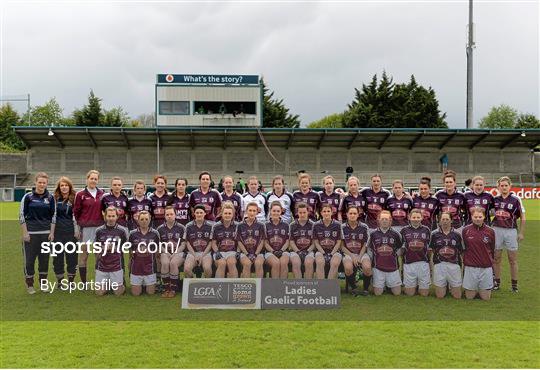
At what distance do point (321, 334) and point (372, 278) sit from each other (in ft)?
6.44

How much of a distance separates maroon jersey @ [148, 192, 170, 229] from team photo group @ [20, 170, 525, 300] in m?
0.02

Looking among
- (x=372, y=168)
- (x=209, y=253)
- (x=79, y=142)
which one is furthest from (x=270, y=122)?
(x=209, y=253)

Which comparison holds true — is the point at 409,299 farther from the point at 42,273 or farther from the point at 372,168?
the point at 372,168

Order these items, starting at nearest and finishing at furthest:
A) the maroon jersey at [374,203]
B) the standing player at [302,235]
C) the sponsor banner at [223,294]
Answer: the sponsor banner at [223,294], the standing player at [302,235], the maroon jersey at [374,203]

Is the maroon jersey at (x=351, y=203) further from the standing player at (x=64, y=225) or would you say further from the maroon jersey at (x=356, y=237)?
the standing player at (x=64, y=225)

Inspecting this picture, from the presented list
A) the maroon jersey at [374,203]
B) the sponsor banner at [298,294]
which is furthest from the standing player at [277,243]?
the maroon jersey at [374,203]

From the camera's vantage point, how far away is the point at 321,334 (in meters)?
4.61

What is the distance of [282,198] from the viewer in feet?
23.8

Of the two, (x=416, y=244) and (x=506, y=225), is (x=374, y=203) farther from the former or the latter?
(x=506, y=225)

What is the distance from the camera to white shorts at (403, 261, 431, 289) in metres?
6.19

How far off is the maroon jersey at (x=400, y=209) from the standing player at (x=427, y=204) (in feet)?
0.48

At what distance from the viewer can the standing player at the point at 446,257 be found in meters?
6.12

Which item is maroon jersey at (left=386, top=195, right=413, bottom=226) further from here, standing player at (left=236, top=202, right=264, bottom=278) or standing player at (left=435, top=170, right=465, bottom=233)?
standing player at (left=236, top=202, right=264, bottom=278)

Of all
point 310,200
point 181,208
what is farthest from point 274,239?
point 181,208
